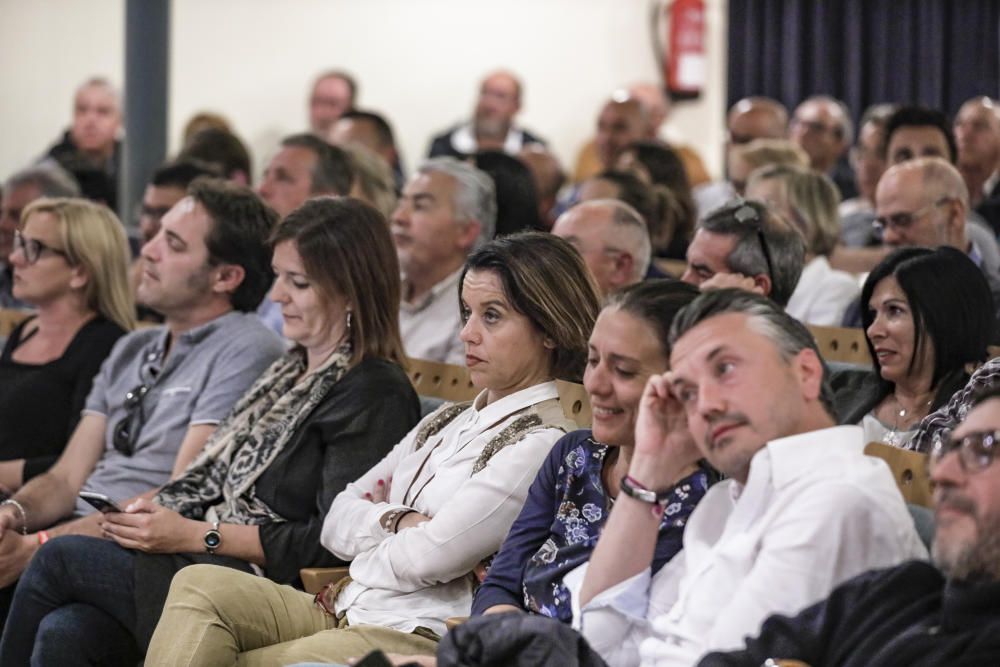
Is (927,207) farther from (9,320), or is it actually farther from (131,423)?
(9,320)

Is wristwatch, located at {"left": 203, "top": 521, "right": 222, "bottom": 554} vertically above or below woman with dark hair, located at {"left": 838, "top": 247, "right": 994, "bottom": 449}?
below

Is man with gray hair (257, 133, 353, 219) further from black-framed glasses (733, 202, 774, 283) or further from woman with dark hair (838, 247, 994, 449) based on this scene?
woman with dark hair (838, 247, 994, 449)

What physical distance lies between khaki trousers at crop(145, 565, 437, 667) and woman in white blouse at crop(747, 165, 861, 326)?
6.89 feet

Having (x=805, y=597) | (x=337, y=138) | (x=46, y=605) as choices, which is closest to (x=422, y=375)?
(x=46, y=605)

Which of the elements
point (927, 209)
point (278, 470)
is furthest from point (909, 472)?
point (927, 209)

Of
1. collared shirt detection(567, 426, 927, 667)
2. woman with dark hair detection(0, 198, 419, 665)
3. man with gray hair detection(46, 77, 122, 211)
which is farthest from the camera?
man with gray hair detection(46, 77, 122, 211)

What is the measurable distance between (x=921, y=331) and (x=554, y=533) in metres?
1.03

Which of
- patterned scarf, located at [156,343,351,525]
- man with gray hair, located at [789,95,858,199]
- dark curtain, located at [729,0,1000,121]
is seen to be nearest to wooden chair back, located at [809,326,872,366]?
patterned scarf, located at [156,343,351,525]

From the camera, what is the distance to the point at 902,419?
10.7ft

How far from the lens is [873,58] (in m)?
10.7

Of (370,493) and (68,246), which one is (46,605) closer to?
(370,493)

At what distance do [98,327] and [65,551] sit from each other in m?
1.15

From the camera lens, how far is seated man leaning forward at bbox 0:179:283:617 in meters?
3.75

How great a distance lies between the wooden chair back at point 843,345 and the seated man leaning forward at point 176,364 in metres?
1.36
